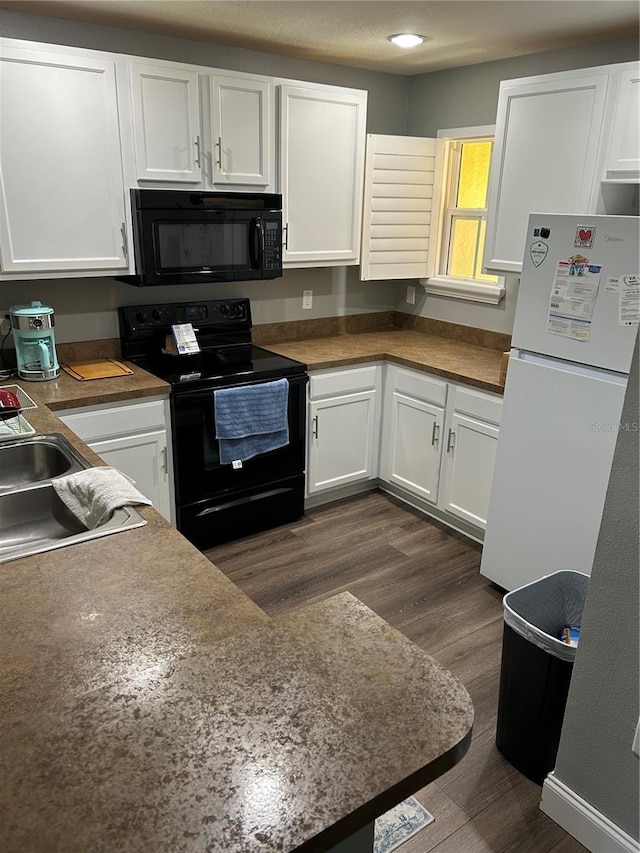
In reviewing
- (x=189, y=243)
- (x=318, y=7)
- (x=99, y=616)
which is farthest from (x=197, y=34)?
(x=99, y=616)

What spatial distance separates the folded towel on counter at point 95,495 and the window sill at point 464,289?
251 centimetres

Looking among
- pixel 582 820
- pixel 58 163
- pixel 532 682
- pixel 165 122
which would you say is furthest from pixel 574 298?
pixel 58 163

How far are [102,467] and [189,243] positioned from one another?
4.93 feet

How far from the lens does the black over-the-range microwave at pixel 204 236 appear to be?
2803 mm

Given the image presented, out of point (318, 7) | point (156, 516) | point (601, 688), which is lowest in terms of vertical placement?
point (601, 688)

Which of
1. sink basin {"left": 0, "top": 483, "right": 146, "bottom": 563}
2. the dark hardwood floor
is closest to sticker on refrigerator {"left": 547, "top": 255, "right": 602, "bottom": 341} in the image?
the dark hardwood floor

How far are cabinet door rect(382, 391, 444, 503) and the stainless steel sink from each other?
195 centimetres

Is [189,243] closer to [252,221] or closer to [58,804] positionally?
[252,221]

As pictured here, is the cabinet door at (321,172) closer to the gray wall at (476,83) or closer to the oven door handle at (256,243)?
the oven door handle at (256,243)

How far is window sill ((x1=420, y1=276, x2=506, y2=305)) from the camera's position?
3523 mm

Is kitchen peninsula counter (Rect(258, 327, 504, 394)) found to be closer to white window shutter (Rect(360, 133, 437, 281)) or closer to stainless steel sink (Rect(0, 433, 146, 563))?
white window shutter (Rect(360, 133, 437, 281))

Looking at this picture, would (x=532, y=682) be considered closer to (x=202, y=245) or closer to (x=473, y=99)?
(x=202, y=245)

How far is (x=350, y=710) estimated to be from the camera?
0.94 m

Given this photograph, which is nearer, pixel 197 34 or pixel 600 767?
pixel 600 767
